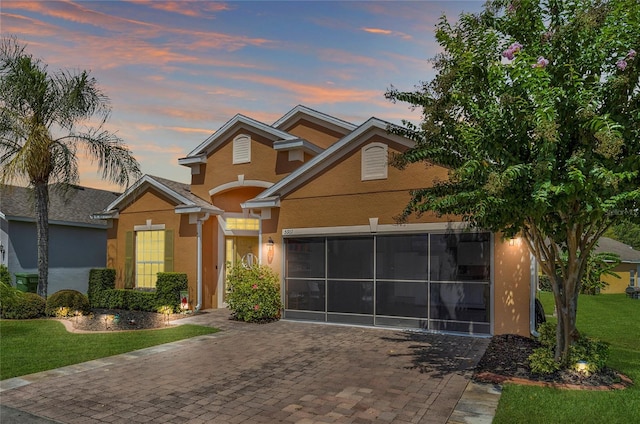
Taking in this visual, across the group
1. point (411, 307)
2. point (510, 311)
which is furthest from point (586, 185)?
point (411, 307)

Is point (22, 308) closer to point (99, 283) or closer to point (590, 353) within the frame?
point (99, 283)

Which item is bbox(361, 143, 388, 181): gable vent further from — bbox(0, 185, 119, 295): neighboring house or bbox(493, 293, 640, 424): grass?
bbox(0, 185, 119, 295): neighboring house

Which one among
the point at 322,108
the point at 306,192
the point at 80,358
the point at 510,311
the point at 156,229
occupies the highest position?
the point at 322,108

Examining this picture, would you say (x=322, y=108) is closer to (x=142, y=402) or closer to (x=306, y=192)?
(x=306, y=192)

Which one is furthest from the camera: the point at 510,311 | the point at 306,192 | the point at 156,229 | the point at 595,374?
the point at 156,229

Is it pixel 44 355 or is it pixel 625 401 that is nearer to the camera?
pixel 625 401

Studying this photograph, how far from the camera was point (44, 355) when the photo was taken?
364 inches

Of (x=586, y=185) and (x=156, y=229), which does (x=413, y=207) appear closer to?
(x=586, y=185)

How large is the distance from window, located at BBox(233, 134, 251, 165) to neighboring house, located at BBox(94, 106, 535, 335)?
0.04 meters

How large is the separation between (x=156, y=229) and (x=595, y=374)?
14847 mm

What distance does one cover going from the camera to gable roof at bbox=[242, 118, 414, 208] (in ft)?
40.6

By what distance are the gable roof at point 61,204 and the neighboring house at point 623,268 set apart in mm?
35636

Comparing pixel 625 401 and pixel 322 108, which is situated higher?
pixel 322 108

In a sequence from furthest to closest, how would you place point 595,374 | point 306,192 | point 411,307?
1. point 306,192
2. point 411,307
3. point 595,374
